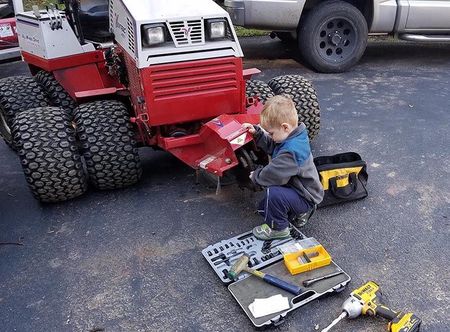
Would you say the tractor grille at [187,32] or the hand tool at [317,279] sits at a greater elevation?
the tractor grille at [187,32]

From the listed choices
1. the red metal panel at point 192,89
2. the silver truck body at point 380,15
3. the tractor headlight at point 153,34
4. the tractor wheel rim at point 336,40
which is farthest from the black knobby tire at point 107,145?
the tractor wheel rim at point 336,40

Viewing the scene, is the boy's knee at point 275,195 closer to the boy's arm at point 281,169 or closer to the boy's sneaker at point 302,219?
the boy's arm at point 281,169

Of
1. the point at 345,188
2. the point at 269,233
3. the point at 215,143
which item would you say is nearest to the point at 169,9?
the point at 215,143

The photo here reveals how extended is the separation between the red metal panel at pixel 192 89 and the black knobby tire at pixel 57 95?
4.69ft

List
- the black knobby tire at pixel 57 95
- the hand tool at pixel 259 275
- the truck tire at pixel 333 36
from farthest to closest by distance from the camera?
the truck tire at pixel 333 36 < the black knobby tire at pixel 57 95 < the hand tool at pixel 259 275

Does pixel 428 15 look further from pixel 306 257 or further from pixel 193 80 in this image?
pixel 306 257

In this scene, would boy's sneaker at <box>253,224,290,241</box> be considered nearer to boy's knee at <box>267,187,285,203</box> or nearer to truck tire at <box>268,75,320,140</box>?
boy's knee at <box>267,187,285,203</box>

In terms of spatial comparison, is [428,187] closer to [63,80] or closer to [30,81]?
[63,80]

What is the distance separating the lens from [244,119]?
133 inches

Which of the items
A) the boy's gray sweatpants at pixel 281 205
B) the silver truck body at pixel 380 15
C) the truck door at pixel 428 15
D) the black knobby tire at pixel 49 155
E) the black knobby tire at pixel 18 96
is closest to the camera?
the boy's gray sweatpants at pixel 281 205

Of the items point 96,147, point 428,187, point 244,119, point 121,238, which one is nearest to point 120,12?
point 96,147

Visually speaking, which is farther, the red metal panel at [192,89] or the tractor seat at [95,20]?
the tractor seat at [95,20]

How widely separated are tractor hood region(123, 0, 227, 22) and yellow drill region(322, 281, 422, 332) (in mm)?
2048

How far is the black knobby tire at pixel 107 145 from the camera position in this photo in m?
3.46
